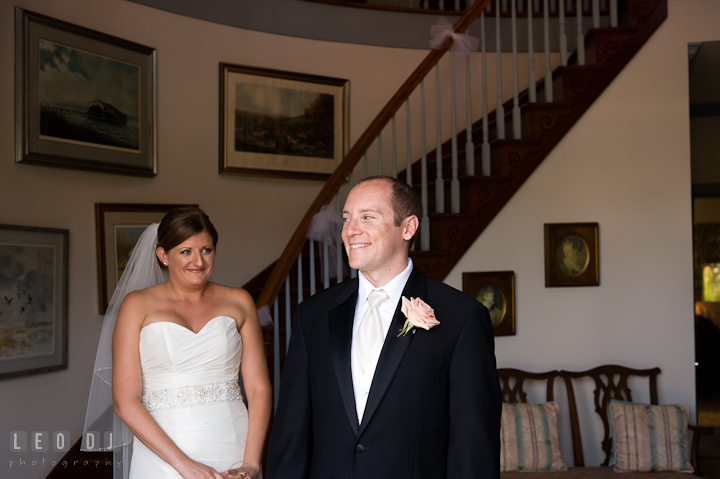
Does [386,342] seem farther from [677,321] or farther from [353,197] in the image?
[677,321]

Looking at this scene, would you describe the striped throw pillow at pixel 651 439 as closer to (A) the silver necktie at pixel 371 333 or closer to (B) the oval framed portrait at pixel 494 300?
(B) the oval framed portrait at pixel 494 300

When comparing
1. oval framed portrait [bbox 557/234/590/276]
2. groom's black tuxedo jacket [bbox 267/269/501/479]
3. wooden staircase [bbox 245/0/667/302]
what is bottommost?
groom's black tuxedo jacket [bbox 267/269/501/479]

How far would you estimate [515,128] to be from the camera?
4.49m

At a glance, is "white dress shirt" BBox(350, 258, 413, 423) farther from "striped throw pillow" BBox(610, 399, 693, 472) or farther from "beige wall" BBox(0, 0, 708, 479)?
"striped throw pillow" BBox(610, 399, 693, 472)

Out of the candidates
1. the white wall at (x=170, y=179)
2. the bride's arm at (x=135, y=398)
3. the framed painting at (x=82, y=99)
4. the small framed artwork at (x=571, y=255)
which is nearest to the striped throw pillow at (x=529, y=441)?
the small framed artwork at (x=571, y=255)

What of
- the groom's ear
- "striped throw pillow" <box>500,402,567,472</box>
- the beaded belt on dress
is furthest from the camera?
"striped throw pillow" <box>500,402,567,472</box>

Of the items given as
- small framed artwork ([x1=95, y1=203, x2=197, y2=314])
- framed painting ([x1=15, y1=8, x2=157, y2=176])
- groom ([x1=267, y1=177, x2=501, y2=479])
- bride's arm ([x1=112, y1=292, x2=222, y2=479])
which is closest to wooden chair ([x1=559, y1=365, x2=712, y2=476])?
bride's arm ([x1=112, y1=292, x2=222, y2=479])

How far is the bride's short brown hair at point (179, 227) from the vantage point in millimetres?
2533

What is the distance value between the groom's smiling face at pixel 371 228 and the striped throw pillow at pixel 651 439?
303 cm

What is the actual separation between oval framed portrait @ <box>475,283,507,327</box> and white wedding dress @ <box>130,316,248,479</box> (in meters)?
2.19

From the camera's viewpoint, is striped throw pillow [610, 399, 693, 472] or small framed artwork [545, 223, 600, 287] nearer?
striped throw pillow [610, 399, 693, 472]

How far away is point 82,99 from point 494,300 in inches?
126

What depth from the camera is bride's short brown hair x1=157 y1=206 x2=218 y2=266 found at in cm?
Answer: 253

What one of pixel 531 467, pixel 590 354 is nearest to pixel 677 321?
pixel 590 354
